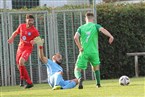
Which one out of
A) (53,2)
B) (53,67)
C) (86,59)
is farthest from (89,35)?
(53,2)

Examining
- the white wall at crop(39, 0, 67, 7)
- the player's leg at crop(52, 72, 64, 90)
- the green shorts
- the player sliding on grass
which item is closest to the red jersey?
the player sliding on grass

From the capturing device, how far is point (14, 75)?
758 inches

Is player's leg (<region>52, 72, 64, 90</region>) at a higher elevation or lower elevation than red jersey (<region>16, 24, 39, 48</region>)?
lower

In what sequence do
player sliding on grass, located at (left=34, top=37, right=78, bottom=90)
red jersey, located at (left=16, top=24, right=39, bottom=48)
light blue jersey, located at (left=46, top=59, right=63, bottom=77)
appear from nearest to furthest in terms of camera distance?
player sliding on grass, located at (left=34, top=37, right=78, bottom=90) → light blue jersey, located at (left=46, top=59, right=63, bottom=77) → red jersey, located at (left=16, top=24, right=39, bottom=48)

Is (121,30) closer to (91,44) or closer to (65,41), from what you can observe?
(65,41)

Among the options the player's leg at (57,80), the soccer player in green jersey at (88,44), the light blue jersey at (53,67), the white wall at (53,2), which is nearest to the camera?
the player's leg at (57,80)

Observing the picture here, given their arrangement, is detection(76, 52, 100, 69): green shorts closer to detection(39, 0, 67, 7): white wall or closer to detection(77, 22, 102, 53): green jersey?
detection(77, 22, 102, 53): green jersey

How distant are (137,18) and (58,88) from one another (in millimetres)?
7659

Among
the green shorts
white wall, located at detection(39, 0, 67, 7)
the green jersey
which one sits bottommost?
the green shorts

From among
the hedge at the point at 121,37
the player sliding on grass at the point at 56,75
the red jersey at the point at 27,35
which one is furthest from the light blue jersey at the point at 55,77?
the hedge at the point at 121,37

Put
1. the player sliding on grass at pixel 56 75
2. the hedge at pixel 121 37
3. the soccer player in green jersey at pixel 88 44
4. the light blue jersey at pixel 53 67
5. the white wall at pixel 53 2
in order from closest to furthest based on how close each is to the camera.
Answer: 1. the player sliding on grass at pixel 56 75
2. the light blue jersey at pixel 53 67
3. the soccer player in green jersey at pixel 88 44
4. the hedge at pixel 121 37
5. the white wall at pixel 53 2

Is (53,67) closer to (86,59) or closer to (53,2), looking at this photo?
(86,59)

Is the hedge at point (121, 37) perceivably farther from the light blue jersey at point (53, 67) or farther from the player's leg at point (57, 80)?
the player's leg at point (57, 80)

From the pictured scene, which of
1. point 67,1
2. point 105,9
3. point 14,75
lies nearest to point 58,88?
point 14,75
